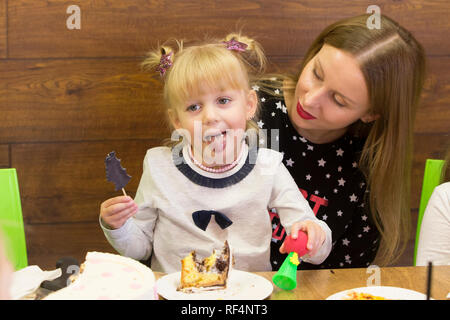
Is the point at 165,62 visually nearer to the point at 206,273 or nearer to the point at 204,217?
the point at 204,217

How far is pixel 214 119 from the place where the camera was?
117 centimetres

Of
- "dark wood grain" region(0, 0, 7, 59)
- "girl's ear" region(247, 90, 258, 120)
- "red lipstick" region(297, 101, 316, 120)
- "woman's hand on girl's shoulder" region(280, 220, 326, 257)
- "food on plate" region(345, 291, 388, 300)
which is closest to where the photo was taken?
"food on plate" region(345, 291, 388, 300)

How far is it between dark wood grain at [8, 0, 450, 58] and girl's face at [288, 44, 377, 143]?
1.43 ft

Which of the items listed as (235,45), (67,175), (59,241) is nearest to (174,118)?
(235,45)

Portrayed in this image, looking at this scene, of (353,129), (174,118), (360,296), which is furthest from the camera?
(353,129)

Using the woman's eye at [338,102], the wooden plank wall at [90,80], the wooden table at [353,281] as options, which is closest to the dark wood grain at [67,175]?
the wooden plank wall at [90,80]

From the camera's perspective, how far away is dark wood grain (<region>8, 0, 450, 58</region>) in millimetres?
1722

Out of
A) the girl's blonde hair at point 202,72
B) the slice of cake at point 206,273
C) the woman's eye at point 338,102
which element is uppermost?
the girl's blonde hair at point 202,72

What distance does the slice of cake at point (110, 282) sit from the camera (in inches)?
25.4

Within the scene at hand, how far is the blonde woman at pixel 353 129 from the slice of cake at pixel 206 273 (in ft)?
1.83

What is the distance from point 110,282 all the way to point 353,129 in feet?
3.55

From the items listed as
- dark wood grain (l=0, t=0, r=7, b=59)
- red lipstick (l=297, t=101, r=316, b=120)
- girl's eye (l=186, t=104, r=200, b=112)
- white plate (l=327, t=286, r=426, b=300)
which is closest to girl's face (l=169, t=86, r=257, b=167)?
girl's eye (l=186, t=104, r=200, b=112)

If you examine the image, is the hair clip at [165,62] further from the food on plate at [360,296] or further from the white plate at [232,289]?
the food on plate at [360,296]

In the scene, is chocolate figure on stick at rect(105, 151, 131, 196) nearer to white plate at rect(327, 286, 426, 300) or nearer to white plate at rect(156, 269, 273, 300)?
white plate at rect(156, 269, 273, 300)
